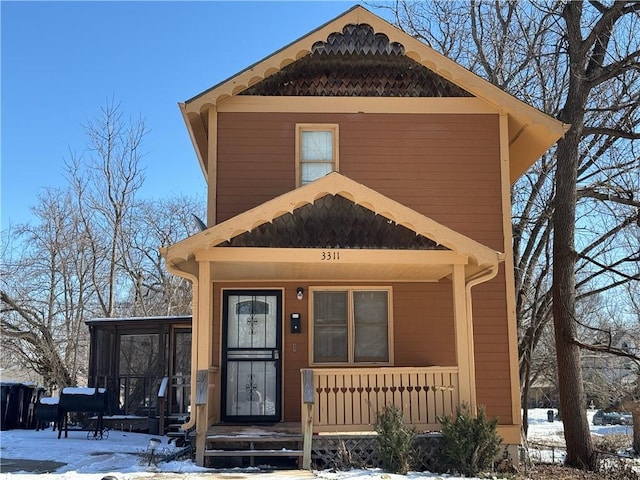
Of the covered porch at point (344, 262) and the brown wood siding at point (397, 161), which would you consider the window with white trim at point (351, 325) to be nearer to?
the covered porch at point (344, 262)

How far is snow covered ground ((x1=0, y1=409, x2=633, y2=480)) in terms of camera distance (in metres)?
7.52

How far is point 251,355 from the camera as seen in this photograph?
33.9ft

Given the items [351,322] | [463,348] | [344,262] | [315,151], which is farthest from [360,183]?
[463,348]

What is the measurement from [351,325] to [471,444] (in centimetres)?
302

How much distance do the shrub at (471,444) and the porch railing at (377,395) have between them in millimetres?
563

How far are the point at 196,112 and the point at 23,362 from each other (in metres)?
14.7

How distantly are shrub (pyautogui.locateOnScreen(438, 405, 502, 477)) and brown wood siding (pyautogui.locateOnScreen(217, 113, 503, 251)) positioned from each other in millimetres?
3296

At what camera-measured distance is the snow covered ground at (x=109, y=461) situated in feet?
24.7

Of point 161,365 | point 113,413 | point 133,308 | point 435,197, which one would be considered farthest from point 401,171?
point 133,308

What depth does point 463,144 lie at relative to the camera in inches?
425

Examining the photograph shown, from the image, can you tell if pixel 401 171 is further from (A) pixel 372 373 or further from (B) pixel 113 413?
(B) pixel 113 413

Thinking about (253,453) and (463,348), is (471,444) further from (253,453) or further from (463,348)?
(253,453)

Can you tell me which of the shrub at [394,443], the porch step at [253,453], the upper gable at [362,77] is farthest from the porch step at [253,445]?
the upper gable at [362,77]

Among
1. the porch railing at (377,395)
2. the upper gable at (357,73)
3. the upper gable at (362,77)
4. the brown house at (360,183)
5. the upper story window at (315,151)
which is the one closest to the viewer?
the porch railing at (377,395)
